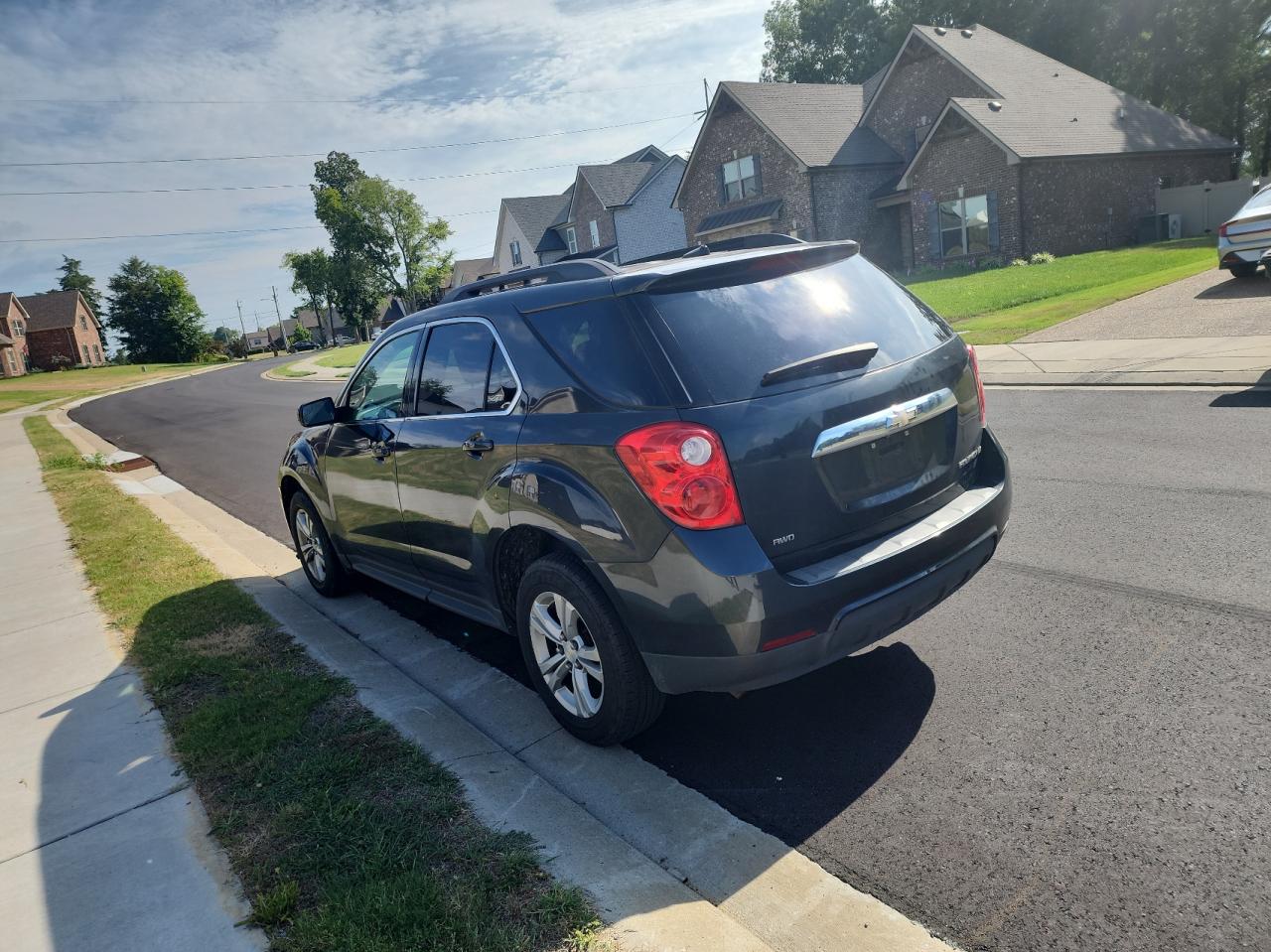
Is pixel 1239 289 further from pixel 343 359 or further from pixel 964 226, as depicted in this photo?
pixel 343 359

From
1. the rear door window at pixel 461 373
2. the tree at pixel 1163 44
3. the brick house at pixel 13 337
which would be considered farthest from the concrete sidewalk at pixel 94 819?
the brick house at pixel 13 337

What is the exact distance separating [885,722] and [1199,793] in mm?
1086

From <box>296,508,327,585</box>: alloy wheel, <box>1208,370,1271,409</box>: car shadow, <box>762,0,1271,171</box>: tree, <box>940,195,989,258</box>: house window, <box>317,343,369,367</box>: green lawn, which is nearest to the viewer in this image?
<box>296,508,327,585</box>: alloy wheel

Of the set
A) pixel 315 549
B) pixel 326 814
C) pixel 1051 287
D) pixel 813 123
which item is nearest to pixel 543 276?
pixel 326 814

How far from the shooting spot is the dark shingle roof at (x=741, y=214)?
33.7 m

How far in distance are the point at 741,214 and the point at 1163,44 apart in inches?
1115

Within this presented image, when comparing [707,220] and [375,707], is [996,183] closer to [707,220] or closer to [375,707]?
[707,220]

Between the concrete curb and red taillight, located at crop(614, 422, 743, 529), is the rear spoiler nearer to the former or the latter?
red taillight, located at crop(614, 422, 743, 529)

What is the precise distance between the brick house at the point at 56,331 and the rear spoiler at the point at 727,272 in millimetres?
101080

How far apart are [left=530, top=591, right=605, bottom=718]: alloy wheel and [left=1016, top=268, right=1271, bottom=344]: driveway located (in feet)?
36.7

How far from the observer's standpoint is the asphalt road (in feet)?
8.28

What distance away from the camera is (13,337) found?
8412 centimetres

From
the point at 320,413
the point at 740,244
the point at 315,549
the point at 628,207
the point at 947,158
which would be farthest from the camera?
the point at 628,207

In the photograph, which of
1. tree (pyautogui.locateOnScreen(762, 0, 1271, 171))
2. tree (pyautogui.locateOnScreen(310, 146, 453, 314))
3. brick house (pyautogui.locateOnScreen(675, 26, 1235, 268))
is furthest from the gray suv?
tree (pyautogui.locateOnScreen(310, 146, 453, 314))
